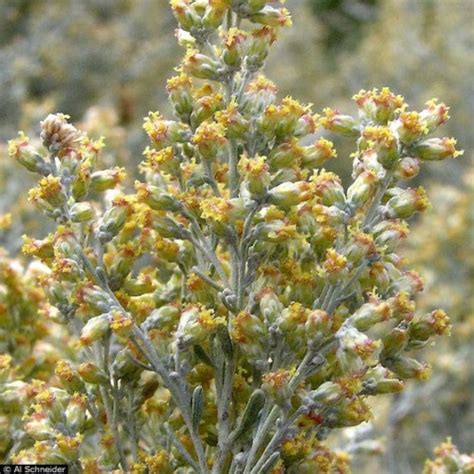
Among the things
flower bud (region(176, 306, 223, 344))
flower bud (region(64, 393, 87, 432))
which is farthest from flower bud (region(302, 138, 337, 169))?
flower bud (region(64, 393, 87, 432))

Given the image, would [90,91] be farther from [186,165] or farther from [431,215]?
[186,165]

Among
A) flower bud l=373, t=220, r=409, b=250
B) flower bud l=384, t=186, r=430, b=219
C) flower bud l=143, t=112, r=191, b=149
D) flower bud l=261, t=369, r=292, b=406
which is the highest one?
flower bud l=143, t=112, r=191, b=149

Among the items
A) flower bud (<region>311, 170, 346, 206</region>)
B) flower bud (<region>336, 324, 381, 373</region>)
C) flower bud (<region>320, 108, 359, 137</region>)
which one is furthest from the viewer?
flower bud (<region>320, 108, 359, 137</region>)

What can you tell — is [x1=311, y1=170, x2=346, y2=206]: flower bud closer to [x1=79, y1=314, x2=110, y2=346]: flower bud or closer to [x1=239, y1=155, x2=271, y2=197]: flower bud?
[x1=239, y1=155, x2=271, y2=197]: flower bud

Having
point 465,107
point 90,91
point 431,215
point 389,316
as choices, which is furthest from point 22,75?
point 389,316

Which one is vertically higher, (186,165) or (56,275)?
(186,165)

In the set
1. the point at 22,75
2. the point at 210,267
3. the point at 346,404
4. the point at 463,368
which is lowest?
the point at 346,404

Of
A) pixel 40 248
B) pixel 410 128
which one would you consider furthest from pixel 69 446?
pixel 410 128
